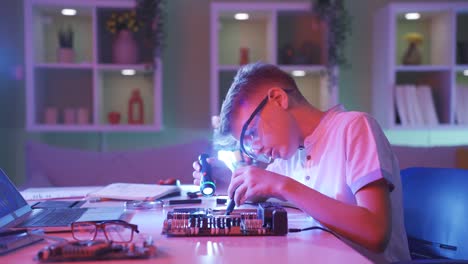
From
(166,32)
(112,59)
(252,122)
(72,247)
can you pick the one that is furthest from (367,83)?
(72,247)

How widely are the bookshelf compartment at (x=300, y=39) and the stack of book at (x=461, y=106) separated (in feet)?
3.42

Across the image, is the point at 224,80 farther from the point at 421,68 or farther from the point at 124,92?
→ the point at 421,68

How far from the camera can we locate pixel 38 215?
1.39 m

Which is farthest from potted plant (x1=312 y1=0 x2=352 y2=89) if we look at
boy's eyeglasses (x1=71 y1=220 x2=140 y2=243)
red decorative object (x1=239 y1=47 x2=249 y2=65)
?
boy's eyeglasses (x1=71 y1=220 x2=140 y2=243)

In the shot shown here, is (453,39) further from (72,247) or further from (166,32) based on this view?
(72,247)

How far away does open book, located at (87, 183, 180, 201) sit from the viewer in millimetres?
1765

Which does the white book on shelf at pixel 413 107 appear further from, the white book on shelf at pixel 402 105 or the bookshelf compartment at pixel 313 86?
the bookshelf compartment at pixel 313 86

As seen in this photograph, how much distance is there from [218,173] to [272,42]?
1.93 m

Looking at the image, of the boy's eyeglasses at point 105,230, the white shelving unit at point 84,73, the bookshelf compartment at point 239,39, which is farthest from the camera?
the bookshelf compartment at point 239,39

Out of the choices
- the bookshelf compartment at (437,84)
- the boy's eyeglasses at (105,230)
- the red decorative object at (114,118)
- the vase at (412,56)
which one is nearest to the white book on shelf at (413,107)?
the bookshelf compartment at (437,84)

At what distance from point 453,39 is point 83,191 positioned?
2841 mm

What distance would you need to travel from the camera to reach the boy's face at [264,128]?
139cm

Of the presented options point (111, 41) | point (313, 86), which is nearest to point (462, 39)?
point (313, 86)

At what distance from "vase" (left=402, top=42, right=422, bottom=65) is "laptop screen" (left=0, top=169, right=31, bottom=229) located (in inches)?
123
